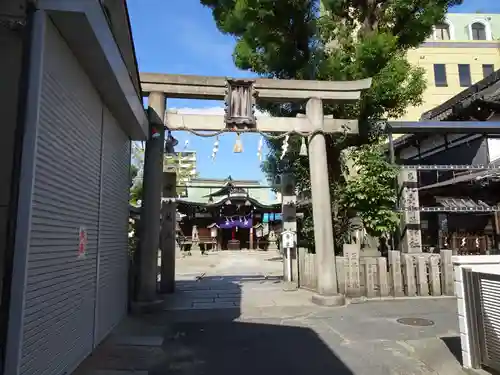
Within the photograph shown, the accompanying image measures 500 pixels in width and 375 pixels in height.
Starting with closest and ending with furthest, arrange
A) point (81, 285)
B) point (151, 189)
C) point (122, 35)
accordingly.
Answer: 1. point (81, 285)
2. point (122, 35)
3. point (151, 189)

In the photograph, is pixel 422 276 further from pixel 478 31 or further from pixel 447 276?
pixel 478 31

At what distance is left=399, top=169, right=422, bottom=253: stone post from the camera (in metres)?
12.4

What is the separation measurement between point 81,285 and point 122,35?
5060 millimetres

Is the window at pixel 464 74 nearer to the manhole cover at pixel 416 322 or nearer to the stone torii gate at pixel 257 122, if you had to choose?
the stone torii gate at pixel 257 122

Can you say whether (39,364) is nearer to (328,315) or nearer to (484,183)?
(328,315)

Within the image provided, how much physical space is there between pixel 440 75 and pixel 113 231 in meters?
35.5

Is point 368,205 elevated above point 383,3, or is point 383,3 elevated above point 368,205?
point 383,3

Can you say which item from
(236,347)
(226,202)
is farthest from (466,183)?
(226,202)

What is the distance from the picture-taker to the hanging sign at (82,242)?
17.4 ft

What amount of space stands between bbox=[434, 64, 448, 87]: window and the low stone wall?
29.2 meters

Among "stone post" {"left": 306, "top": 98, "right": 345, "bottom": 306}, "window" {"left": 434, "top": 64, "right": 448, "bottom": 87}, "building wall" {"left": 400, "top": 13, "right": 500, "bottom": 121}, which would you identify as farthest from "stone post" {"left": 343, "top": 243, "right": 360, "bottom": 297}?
"window" {"left": 434, "top": 64, "right": 448, "bottom": 87}

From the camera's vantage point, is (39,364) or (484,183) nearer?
(39,364)

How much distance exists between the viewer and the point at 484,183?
14.7 m

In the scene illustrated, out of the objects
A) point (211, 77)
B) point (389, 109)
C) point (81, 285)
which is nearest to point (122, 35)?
point (211, 77)
